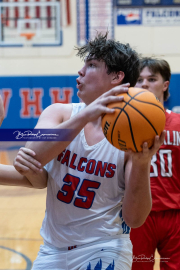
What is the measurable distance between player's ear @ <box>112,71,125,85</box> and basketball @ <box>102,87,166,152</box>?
1.09ft

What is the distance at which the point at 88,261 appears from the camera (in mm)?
1757

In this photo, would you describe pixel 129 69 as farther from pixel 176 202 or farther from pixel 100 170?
pixel 176 202

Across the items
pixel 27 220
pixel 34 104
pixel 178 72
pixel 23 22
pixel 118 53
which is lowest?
pixel 27 220

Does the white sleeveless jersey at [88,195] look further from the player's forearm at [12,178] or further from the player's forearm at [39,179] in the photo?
the player's forearm at [12,178]

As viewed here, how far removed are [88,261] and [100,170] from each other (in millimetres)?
429

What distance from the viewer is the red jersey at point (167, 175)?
279 cm

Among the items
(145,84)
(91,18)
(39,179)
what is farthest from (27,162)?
(91,18)

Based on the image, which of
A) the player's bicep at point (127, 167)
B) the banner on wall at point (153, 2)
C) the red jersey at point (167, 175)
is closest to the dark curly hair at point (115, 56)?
the player's bicep at point (127, 167)

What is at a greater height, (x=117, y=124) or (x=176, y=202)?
(x=117, y=124)

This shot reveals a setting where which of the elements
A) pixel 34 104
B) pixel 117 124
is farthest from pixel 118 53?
pixel 34 104

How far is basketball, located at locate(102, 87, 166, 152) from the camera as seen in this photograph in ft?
4.82

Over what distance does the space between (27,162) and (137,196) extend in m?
0.52

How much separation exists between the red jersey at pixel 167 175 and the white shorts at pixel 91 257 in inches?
38.9

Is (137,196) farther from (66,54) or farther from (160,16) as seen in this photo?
(66,54)
